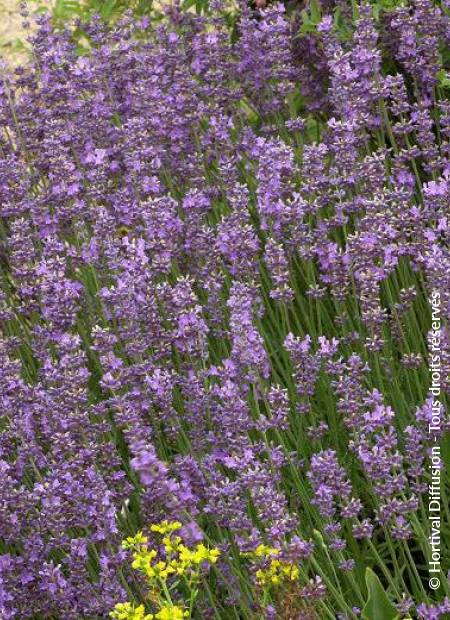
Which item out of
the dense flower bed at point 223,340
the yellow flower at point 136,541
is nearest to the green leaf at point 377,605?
the dense flower bed at point 223,340

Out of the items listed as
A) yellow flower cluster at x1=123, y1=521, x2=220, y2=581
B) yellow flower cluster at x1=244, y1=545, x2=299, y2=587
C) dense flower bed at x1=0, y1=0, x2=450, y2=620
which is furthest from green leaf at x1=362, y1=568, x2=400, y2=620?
yellow flower cluster at x1=123, y1=521, x2=220, y2=581

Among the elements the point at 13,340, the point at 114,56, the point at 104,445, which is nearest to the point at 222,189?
the point at 114,56

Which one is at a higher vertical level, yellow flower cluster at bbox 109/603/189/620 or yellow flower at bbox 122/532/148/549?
yellow flower at bbox 122/532/148/549

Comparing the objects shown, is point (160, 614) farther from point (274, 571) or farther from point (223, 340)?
point (223, 340)

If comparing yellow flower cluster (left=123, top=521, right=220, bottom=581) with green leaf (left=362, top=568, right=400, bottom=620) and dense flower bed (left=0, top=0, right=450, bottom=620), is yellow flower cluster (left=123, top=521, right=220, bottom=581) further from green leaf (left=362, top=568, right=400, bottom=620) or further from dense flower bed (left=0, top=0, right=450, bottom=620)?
green leaf (left=362, top=568, right=400, bottom=620)

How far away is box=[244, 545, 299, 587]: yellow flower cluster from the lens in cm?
269

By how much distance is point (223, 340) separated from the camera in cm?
400

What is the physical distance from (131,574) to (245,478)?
25.7 inches

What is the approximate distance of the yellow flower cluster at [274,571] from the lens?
2689mm

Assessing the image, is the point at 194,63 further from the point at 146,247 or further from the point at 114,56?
the point at 146,247

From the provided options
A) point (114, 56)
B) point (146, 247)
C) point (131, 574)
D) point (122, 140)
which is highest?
point (114, 56)

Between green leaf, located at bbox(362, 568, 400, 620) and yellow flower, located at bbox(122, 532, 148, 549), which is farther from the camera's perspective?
green leaf, located at bbox(362, 568, 400, 620)

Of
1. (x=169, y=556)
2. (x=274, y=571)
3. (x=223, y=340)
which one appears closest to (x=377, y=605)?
(x=274, y=571)

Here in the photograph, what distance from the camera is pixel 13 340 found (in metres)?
3.96
